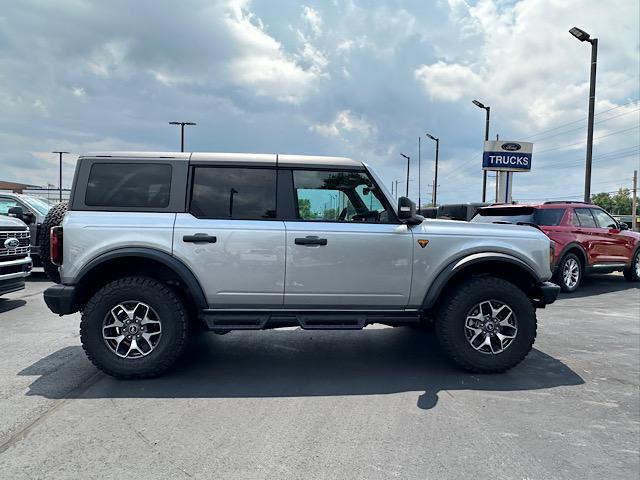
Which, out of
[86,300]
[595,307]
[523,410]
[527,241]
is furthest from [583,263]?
[86,300]

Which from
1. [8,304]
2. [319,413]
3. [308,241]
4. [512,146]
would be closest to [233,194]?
[308,241]

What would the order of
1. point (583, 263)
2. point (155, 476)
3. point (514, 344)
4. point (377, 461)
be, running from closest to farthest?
1. point (155, 476)
2. point (377, 461)
3. point (514, 344)
4. point (583, 263)

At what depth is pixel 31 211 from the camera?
398 inches

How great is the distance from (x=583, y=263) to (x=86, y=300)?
9.39m

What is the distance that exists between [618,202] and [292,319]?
12832 cm

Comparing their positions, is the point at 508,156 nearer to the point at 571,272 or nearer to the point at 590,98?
the point at 590,98

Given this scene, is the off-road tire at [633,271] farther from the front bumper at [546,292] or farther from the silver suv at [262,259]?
the silver suv at [262,259]

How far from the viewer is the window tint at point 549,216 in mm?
9211

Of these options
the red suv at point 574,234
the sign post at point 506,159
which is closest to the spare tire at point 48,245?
the red suv at point 574,234

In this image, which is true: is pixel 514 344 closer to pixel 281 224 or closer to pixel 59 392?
pixel 281 224

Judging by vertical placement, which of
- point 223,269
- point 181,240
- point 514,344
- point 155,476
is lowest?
point 155,476

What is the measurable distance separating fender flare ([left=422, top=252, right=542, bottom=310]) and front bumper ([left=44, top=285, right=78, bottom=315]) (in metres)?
3.23

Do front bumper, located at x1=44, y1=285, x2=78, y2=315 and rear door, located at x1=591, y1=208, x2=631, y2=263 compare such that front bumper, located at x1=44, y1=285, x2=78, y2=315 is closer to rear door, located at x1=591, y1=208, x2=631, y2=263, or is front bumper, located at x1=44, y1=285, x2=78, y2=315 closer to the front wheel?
the front wheel

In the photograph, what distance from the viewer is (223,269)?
4.14 m
